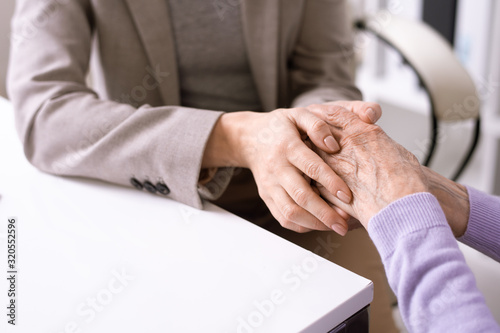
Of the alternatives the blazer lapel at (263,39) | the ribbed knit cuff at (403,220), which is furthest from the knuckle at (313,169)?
the blazer lapel at (263,39)

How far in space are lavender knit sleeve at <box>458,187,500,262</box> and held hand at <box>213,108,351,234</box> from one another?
6.3 inches

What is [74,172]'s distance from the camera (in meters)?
0.72

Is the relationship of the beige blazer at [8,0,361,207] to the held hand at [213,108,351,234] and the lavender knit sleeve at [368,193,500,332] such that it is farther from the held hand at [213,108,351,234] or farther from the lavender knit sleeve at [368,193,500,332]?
the lavender knit sleeve at [368,193,500,332]

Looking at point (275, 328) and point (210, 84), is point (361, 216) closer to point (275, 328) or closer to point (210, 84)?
point (275, 328)

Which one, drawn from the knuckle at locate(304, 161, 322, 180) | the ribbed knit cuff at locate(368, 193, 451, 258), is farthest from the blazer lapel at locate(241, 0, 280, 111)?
the ribbed knit cuff at locate(368, 193, 451, 258)

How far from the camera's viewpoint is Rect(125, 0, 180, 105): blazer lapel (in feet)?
2.99

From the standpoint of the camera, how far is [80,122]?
0.73 meters

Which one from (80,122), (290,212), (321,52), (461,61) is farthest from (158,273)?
(461,61)

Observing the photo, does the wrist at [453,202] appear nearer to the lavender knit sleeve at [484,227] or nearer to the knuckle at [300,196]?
the lavender knit sleeve at [484,227]

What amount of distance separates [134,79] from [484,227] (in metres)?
0.64

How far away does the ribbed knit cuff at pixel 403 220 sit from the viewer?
0.50 m

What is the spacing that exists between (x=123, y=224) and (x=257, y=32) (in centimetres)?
51

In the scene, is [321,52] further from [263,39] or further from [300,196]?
[300,196]

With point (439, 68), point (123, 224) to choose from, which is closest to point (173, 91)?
point (123, 224)
